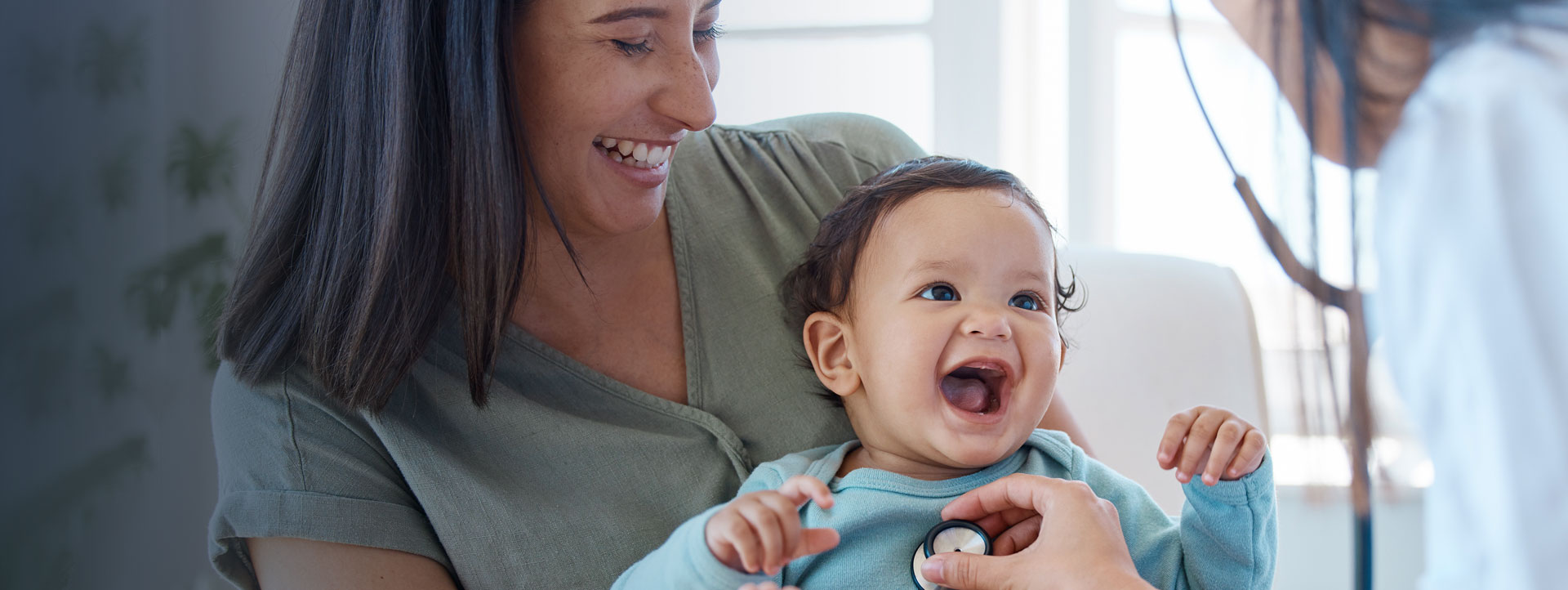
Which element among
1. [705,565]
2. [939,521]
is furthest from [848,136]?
[705,565]

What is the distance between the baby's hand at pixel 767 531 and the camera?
0.87 meters

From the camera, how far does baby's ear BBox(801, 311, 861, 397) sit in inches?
48.4

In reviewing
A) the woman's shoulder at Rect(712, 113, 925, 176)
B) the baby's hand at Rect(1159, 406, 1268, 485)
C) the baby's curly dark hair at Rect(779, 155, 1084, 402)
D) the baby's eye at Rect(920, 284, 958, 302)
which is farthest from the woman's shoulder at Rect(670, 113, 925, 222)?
the baby's hand at Rect(1159, 406, 1268, 485)

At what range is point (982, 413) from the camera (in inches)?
43.9

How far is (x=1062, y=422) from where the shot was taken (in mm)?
1427

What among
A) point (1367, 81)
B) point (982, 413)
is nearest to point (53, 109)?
point (982, 413)

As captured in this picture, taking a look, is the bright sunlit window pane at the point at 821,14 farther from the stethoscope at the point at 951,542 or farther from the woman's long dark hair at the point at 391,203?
the stethoscope at the point at 951,542

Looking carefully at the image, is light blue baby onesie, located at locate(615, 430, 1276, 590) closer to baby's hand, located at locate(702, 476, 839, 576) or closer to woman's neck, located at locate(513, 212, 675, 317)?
baby's hand, located at locate(702, 476, 839, 576)

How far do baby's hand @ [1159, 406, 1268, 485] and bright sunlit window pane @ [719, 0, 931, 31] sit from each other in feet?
6.65

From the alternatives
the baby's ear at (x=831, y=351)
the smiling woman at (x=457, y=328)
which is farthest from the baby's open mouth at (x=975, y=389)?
the smiling woman at (x=457, y=328)

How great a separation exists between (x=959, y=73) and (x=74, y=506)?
2.26 meters

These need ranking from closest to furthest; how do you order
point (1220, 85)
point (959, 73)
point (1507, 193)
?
point (1507, 193) < point (1220, 85) < point (959, 73)

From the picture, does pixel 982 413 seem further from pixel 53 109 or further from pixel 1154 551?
pixel 53 109

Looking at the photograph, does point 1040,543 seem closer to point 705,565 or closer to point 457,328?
point 705,565
